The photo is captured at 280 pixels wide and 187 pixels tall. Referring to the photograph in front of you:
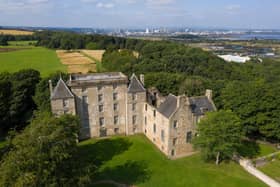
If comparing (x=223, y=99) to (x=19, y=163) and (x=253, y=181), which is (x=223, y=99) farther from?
(x=19, y=163)

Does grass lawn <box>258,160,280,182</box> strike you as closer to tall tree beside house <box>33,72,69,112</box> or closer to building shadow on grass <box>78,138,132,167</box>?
building shadow on grass <box>78,138,132,167</box>

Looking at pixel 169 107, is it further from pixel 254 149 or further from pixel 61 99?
pixel 254 149

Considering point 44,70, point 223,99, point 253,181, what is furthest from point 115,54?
point 253,181

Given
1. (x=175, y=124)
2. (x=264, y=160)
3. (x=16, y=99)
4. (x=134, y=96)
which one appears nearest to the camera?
(x=175, y=124)

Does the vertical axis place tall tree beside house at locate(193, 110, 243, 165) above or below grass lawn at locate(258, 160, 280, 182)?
above

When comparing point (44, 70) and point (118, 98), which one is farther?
point (44, 70)

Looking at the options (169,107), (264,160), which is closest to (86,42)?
(169,107)

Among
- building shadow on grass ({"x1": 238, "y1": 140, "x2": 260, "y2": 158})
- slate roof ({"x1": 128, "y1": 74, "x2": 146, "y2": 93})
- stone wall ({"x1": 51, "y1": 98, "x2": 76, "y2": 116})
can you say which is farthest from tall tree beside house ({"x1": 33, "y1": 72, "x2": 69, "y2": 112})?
building shadow on grass ({"x1": 238, "y1": 140, "x2": 260, "y2": 158})
